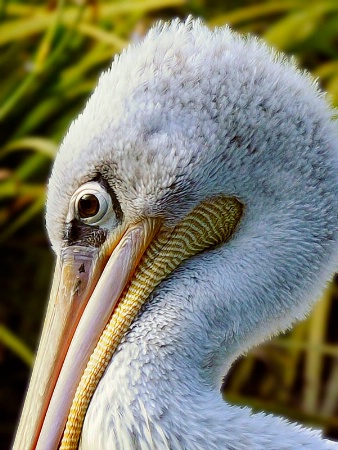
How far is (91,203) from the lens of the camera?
1.87 metres

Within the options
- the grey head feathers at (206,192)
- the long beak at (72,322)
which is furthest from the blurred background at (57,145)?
the grey head feathers at (206,192)

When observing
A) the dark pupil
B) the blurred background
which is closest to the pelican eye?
the dark pupil

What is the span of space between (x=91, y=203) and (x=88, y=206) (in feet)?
0.03

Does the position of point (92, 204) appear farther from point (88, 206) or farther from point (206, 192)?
point (206, 192)

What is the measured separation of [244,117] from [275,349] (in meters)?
2.46

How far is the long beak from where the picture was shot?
191 cm

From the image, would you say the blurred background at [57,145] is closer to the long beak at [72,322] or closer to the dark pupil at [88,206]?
the long beak at [72,322]

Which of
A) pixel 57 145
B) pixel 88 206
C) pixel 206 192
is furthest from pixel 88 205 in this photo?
pixel 57 145

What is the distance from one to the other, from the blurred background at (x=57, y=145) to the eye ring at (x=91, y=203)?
1.79 meters

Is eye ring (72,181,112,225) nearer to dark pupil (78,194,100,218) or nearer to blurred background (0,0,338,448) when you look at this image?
dark pupil (78,194,100,218)

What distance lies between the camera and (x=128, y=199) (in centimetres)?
188

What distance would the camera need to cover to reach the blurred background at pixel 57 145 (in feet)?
12.4

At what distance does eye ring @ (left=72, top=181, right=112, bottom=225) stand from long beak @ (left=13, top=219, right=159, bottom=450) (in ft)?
0.22

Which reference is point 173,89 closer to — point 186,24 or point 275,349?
point 186,24
